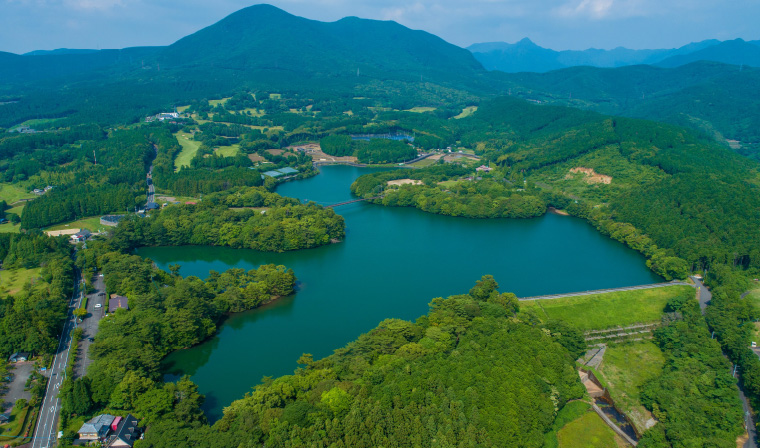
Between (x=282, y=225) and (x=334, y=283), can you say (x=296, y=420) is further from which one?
(x=282, y=225)

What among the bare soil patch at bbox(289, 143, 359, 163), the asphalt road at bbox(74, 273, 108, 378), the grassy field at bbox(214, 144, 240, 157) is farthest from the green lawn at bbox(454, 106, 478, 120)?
the asphalt road at bbox(74, 273, 108, 378)

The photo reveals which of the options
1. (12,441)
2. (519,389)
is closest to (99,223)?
(12,441)

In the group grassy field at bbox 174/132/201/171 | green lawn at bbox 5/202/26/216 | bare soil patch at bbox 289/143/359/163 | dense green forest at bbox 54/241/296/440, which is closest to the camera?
dense green forest at bbox 54/241/296/440

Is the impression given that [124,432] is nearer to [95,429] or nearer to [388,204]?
[95,429]

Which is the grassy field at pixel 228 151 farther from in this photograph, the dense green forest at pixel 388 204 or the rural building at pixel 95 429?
the rural building at pixel 95 429

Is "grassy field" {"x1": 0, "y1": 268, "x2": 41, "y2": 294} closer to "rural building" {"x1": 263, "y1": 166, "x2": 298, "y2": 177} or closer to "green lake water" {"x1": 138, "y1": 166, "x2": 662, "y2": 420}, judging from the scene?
"green lake water" {"x1": 138, "y1": 166, "x2": 662, "y2": 420}

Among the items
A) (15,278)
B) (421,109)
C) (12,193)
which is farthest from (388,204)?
(421,109)
